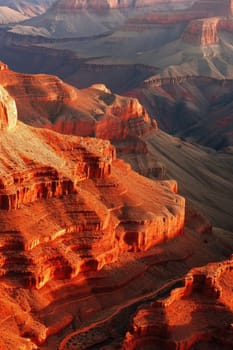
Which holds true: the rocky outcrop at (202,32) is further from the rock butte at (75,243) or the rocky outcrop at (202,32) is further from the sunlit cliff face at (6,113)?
the sunlit cliff face at (6,113)

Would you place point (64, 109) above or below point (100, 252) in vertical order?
above

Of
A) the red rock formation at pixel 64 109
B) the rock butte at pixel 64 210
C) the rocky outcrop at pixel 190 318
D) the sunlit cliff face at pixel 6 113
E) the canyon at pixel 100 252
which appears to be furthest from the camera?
the red rock formation at pixel 64 109

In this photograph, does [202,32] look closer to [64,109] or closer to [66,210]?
[64,109]

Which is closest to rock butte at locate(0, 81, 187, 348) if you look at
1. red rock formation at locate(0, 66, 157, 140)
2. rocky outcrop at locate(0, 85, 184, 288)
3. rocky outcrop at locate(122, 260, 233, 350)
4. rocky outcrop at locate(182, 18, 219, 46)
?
rocky outcrop at locate(0, 85, 184, 288)

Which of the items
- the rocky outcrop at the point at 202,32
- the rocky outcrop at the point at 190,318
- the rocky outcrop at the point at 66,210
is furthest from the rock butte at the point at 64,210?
the rocky outcrop at the point at 202,32

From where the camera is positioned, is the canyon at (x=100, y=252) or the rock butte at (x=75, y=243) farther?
the rock butte at (x=75, y=243)

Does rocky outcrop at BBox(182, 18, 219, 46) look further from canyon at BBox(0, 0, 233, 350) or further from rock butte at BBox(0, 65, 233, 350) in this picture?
rock butte at BBox(0, 65, 233, 350)

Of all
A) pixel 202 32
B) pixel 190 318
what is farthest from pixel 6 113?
pixel 202 32

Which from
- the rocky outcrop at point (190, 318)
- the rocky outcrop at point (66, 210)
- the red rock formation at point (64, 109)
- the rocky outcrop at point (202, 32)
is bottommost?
the rocky outcrop at point (190, 318)

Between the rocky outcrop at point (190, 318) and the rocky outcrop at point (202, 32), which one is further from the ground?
the rocky outcrop at point (202, 32)
